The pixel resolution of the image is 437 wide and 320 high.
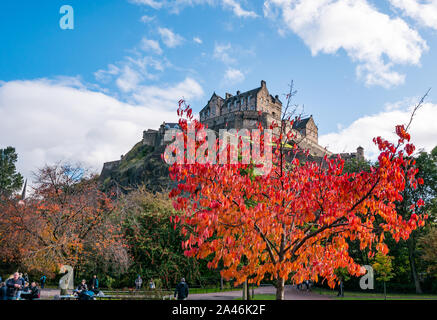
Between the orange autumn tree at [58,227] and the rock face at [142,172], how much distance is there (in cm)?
3114

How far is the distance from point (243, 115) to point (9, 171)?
181 ft

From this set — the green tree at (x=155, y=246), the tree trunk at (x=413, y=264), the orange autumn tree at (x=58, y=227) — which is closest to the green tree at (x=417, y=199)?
the tree trunk at (x=413, y=264)

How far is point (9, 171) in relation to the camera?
73938mm

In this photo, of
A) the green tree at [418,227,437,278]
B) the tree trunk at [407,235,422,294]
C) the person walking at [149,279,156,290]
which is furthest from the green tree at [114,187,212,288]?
the tree trunk at [407,235,422,294]

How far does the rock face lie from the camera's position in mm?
63312

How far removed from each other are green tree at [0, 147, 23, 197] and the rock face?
753 inches

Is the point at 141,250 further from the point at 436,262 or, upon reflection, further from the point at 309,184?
the point at 436,262

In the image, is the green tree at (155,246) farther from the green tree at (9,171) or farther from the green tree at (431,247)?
the green tree at (9,171)

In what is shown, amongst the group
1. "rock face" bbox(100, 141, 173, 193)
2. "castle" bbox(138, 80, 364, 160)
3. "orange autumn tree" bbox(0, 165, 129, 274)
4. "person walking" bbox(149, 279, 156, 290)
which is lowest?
"person walking" bbox(149, 279, 156, 290)

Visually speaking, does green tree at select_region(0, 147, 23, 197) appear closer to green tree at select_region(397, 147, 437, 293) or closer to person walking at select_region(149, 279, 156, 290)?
person walking at select_region(149, 279, 156, 290)

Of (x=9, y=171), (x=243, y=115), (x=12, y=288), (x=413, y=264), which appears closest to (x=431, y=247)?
(x=413, y=264)

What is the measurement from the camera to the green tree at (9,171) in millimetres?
72250
